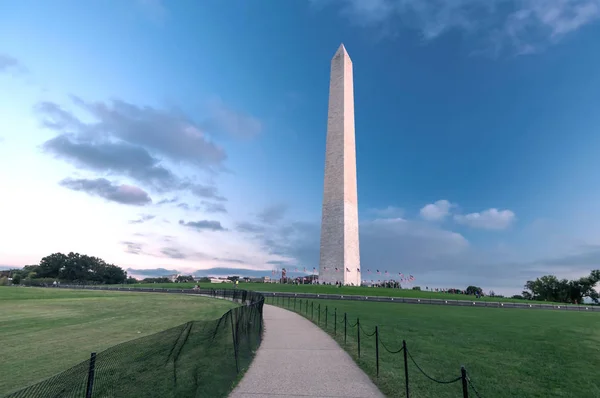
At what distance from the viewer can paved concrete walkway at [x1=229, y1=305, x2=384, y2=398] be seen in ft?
27.7

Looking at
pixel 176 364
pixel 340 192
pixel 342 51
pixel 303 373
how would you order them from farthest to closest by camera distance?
pixel 342 51 → pixel 340 192 → pixel 303 373 → pixel 176 364

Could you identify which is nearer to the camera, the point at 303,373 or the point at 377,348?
the point at 303,373

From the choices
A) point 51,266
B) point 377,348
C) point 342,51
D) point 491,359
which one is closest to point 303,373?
point 377,348

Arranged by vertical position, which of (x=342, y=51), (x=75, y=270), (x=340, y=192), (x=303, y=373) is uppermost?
(x=342, y=51)

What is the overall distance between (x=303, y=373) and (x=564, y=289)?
93563 mm

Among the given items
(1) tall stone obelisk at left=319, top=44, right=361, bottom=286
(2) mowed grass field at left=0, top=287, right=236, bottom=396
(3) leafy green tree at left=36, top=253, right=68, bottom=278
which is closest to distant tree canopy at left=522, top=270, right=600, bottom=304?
(1) tall stone obelisk at left=319, top=44, right=361, bottom=286

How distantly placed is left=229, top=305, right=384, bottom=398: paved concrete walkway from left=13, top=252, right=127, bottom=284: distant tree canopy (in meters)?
108

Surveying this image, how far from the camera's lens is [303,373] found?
1005cm

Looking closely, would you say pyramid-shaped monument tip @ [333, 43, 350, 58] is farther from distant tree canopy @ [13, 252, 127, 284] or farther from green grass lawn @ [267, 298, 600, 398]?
distant tree canopy @ [13, 252, 127, 284]

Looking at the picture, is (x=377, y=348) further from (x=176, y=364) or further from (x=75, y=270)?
(x=75, y=270)

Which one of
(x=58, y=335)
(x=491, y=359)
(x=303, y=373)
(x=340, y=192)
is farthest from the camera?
(x=340, y=192)

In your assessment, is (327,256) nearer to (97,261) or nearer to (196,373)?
(196,373)

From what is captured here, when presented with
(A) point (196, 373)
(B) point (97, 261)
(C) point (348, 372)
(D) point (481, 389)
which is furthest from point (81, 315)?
(B) point (97, 261)

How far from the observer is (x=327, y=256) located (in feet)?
235
